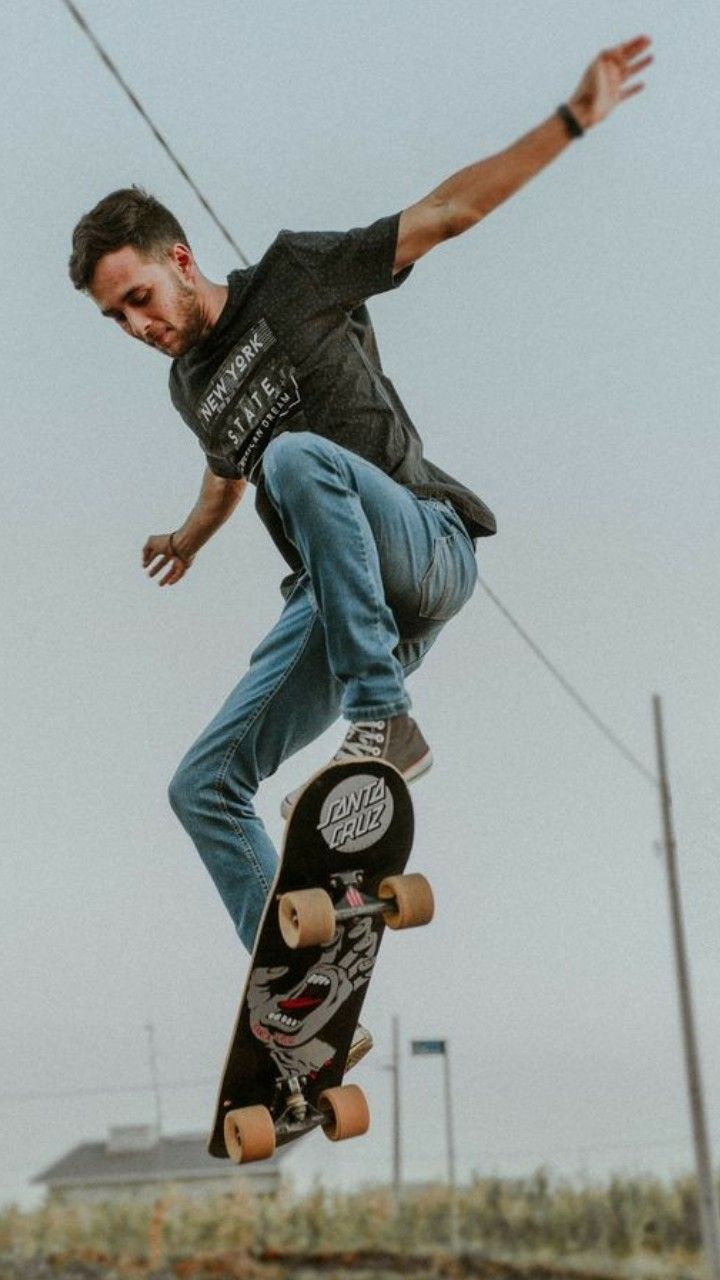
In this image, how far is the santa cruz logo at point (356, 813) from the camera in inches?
121

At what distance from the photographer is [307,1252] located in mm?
22828

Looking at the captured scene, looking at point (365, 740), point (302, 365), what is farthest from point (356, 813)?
point (302, 365)

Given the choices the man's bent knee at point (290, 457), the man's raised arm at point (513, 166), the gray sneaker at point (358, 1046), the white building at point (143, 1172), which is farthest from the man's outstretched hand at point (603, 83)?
the white building at point (143, 1172)

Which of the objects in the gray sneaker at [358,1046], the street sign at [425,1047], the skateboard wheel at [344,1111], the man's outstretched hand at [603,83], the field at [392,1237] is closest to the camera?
the man's outstretched hand at [603,83]

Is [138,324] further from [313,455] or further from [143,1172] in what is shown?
[143,1172]

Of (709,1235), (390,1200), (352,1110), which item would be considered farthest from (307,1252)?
(352,1110)

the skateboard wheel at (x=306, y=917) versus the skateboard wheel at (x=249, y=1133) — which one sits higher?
the skateboard wheel at (x=306, y=917)

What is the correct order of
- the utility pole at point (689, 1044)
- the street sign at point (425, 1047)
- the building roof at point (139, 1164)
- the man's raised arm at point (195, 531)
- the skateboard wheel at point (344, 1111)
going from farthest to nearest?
the building roof at point (139, 1164), the utility pole at point (689, 1044), the street sign at point (425, 1047), the man's raised arm at point (195, 531), the skateboard wheel at point (344, 1111)

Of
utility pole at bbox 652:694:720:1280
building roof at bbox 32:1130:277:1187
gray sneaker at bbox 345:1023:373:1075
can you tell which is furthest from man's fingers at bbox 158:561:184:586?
building roof at bbox 32:1130:277:1187

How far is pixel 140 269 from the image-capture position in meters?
3.15

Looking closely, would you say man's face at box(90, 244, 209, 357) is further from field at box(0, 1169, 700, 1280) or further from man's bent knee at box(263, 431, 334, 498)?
field at box(0, 1169, 700, 1280)

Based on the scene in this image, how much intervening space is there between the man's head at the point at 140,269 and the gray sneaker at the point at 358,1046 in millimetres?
1724

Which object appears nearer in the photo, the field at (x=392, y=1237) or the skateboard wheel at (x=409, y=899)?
the skateboard wheel at (x=409, y=899)

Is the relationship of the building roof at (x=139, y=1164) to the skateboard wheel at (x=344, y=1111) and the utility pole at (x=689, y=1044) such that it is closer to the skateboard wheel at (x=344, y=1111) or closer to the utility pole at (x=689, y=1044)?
the utility pole at (x=689, y=1044)
